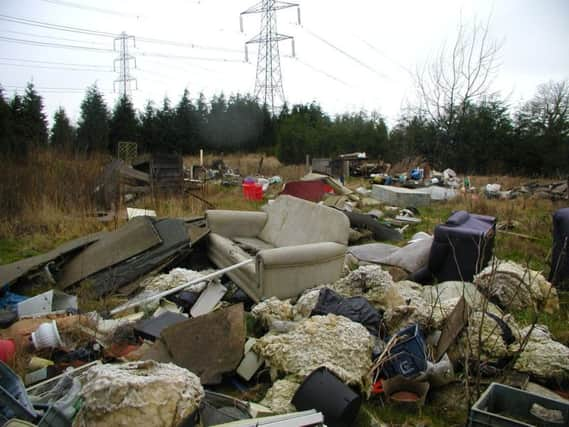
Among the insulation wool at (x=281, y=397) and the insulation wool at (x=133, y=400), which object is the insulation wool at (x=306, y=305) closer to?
the insulation wool at (x=281, y=397)

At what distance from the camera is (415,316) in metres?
2.92

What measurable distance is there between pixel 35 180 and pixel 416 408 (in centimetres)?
744

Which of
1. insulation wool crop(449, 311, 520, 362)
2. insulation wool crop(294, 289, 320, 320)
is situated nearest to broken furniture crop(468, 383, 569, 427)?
insulation wool crop(449, 311, 520, 362)

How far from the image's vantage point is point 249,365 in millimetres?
2602

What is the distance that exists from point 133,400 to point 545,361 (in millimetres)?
2301

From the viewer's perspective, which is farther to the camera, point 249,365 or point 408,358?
point 249,365

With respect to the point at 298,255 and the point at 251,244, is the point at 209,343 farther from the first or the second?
the point at 251,244

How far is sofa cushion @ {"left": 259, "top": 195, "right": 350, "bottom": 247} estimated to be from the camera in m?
4.22

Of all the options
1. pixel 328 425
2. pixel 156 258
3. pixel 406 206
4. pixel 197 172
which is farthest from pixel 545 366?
pixel 197 172

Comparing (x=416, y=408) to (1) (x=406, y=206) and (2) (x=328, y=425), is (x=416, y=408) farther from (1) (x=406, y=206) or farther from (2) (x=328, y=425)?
(1) (x=406, y=206)

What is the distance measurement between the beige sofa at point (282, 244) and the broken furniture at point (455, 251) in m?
0.93

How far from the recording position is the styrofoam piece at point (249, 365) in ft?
8.43

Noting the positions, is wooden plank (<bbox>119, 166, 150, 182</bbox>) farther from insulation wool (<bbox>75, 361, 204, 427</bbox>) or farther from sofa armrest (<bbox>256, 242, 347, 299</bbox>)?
insulation wool (<bbox>75, 361, 204, 427</bbox>)

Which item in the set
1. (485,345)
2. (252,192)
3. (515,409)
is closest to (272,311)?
(485,345)
